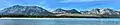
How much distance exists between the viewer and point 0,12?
34344 mm

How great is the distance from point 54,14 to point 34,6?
256 inches

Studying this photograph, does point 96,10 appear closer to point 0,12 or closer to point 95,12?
point 95,12

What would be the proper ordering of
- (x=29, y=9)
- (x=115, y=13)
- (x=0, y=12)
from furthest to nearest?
(x=29, y=9) → (x=115, y=13) → (x=0, y=12)

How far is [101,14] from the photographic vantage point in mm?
37156

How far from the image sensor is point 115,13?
1439 inches

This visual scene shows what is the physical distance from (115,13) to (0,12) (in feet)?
40.6

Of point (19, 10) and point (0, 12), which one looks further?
point (19, 10)

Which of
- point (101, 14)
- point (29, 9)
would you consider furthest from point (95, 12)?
point (29, 9)

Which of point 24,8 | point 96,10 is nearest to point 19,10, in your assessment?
point 24,8

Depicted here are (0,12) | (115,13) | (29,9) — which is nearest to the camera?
(0,12)

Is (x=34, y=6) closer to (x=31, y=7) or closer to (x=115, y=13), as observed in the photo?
(x=31, y=7)

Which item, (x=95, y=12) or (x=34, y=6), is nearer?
(x=95, y=12)

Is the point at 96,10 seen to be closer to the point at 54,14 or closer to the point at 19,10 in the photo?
the point at 54,14

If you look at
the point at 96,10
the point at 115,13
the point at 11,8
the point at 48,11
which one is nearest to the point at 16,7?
the point at 11,8
